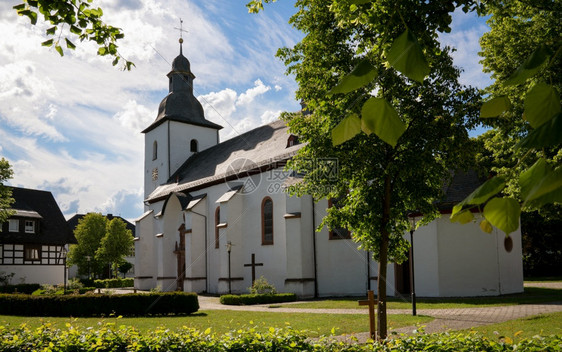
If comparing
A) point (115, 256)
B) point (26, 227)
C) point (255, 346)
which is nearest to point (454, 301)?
point (255, 346)

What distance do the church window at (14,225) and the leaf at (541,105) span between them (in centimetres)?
4581

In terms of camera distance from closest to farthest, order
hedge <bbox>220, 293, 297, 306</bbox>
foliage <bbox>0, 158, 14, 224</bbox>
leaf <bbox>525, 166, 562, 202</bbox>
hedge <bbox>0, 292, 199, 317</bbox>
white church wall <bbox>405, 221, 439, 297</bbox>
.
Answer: leaf <bbox>525, 166, 562, 202</bbox> → hedge <bbox>0, 292, 199, 317</bbox> → white church wall <bbox>405, 221, 439, 297</bbox> → hedge <bbox>220, 293, 297, 306</bbox> → foliage <bbox>0, 158, 14, 224</bbox>

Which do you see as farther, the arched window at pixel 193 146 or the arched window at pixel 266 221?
the arched window at pixel 193 146

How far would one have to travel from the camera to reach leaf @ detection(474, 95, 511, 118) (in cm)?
113

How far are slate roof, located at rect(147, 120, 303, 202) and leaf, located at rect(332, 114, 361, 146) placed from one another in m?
22.8

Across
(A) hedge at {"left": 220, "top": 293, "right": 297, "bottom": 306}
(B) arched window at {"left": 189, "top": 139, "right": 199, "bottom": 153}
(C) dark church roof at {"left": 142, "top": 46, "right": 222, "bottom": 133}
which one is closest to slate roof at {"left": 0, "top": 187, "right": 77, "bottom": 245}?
(C) dark church roof at {"left": 142, "top": 46, "right": 222, "bottom": 133}

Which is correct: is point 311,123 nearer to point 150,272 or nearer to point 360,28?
point 360,28

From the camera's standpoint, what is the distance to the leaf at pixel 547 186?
818mm

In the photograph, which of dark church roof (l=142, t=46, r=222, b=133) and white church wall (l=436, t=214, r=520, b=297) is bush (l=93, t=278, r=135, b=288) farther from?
white church wall (l=436, t=214, r=520, b=297)

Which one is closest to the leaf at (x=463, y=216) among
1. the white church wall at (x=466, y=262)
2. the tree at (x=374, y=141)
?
the tree at (x=374, y=141)

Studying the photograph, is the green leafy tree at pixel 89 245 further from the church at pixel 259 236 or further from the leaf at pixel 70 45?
the leaf at pixel 70 45

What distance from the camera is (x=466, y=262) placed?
20422 mm

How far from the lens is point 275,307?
63.2 ft

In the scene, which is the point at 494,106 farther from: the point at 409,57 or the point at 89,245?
the point at 89,245
